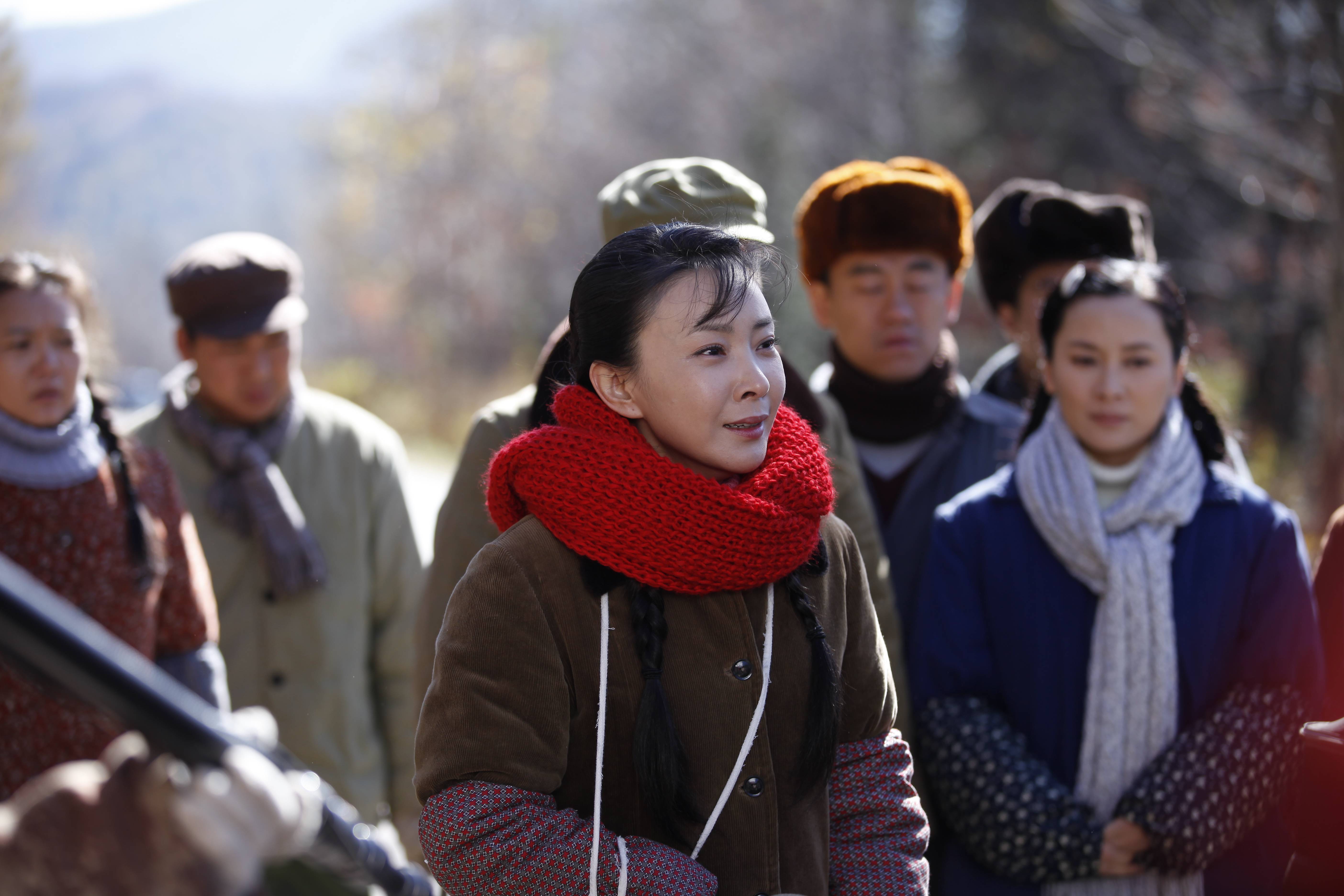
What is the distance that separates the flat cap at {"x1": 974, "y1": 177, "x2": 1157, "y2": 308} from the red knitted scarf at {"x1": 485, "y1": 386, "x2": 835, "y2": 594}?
1.85 m

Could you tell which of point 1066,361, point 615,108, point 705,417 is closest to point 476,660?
point 705,417

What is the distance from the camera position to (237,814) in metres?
1.08

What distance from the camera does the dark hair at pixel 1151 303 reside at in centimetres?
269

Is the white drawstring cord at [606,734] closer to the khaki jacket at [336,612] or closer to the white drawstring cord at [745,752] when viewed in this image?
the white drawstring cord at [745,752]

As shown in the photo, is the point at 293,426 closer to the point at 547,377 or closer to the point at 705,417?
the point at 547,377

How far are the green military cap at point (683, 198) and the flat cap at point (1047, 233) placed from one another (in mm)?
1021

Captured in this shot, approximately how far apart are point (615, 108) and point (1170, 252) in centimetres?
1253

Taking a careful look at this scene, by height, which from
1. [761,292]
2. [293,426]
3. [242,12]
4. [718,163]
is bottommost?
[293,426]

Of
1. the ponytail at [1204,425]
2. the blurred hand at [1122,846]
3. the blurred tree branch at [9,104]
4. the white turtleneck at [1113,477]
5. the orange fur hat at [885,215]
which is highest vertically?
the blurred tree branch at [9,104]

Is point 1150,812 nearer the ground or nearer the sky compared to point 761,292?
nearer the ground

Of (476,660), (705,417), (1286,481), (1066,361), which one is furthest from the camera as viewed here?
(1286,481)

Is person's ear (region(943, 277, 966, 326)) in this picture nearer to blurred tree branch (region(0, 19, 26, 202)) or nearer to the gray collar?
the gray collar

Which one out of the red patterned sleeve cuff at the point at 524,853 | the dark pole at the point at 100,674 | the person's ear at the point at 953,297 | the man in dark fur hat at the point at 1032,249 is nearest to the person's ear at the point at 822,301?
the person's ear at the point at 953,297

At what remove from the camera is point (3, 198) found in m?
11.2
